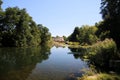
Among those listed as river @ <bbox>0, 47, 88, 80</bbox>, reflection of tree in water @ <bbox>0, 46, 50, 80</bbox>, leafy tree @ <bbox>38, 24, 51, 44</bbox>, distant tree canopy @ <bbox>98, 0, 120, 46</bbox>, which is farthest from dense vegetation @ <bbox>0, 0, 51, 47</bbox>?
distant tree canopy @ <bbox>98, 0, 120, 46</bbox>

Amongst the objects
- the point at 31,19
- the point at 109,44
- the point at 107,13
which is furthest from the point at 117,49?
the point at 31,19

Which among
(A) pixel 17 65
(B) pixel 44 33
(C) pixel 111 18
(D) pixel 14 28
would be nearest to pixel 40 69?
(A) pixel 17 65

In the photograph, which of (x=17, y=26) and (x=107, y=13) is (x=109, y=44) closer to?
(x=107, y=13)

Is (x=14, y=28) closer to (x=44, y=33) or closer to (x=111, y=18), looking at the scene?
(x=44, y=33)

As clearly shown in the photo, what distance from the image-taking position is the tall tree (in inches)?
919

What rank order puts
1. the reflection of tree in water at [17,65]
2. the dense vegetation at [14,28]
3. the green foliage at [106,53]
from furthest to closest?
the dense vegetation at [14,28], the green foliage at [106,53], the reflection of tree in water at [17,65]

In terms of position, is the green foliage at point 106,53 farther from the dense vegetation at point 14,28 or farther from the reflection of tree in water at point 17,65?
the dense vegetation at point 14,28

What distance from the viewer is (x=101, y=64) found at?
22281 mm

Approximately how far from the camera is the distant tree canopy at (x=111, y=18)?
23344 mm

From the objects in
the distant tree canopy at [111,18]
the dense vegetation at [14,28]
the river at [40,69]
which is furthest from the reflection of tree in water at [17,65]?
the dense vegetation at [14,28]

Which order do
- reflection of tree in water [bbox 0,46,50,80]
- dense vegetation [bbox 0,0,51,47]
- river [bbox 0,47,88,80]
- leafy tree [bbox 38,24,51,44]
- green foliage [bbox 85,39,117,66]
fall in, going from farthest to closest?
leafy tree [bbox 38,24,51,44] → dense vegetation [bbox 0,0,51,47] → green foliage [bbox 85,39,117,66] → reflection of tree in water [bbox 0,46,50,80] → river [bbox 0,47,88,80]

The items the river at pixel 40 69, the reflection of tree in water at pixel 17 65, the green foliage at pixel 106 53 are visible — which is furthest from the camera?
A: the green foliage at pixel 106 53

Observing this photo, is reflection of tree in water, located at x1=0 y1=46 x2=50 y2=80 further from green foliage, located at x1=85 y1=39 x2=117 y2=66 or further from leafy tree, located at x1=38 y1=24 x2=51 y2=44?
leafy tree, located at x1=38 y1=24 x2=51 y2=44

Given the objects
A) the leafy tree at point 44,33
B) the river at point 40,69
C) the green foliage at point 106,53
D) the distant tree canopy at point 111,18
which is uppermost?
the leafy tree at point 44,33
